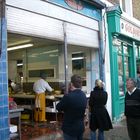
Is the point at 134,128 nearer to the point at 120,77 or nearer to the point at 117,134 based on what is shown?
the point at 117,134

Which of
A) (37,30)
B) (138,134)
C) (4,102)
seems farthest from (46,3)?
(138,134)

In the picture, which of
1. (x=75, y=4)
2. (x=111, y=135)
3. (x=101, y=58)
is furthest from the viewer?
(x=101, y=58)

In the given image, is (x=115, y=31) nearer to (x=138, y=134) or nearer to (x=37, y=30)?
(x=37, y=30)

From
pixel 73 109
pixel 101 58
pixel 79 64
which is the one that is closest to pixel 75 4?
pixel 101 58

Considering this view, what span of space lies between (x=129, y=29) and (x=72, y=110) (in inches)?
360

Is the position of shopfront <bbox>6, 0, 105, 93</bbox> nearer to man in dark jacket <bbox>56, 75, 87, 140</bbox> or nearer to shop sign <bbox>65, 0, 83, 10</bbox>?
shop sign <bbox>65, 0, 83, 10</bbox>

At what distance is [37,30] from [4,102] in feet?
7.41

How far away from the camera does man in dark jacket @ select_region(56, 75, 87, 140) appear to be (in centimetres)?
553

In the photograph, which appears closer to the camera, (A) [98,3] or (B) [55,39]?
(B) [55,39]

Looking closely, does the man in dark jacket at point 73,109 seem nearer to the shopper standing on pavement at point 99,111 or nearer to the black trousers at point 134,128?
the black trousers at point 134,128

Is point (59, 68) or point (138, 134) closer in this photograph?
point (138, 134)

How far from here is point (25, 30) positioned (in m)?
7.78

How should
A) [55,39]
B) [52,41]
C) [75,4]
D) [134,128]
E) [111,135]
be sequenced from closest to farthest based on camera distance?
[134,128]
[55,39]
[111,135]
[75,4]
[52,41]

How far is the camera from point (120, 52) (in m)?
13.5
